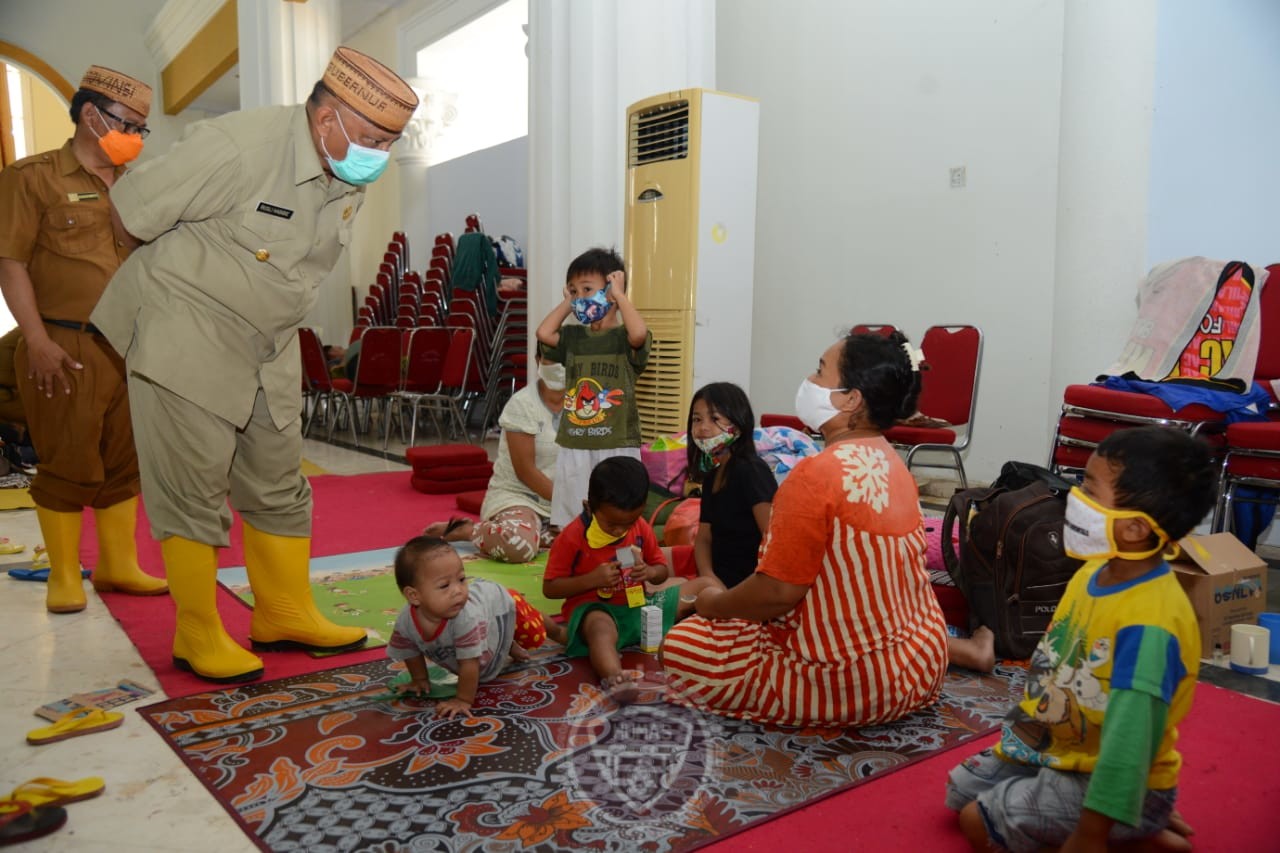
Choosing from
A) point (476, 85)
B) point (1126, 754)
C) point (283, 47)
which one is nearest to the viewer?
point (1126, 754)

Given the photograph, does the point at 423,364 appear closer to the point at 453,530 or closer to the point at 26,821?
the point at 453,530

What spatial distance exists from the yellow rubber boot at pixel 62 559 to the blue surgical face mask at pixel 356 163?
153 centimetres

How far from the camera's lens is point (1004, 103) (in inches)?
194

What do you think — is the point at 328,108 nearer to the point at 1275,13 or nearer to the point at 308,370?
the point at 1275,13

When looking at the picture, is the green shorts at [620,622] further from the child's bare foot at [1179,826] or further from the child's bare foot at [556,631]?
the child's bare foot at [1179,826]

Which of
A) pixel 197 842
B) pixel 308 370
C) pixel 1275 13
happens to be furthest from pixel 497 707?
pixel 308 370

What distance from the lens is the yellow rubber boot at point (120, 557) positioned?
10.2 ft

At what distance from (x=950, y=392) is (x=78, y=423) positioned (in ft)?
11.8

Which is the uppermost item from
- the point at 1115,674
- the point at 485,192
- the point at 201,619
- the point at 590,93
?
the point at 485,192

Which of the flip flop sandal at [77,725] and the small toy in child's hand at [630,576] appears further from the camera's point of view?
the small toy in child's hand at [630,576]

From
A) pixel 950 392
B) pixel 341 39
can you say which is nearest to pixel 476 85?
pixel 341 39

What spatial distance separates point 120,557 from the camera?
124 inches

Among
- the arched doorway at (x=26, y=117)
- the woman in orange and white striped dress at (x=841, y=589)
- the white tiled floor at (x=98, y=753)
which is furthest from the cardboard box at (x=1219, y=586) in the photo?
the arched doorway at (x=26, y=117)

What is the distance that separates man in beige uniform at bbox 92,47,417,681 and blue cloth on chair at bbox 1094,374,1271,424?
2723 millimetres
